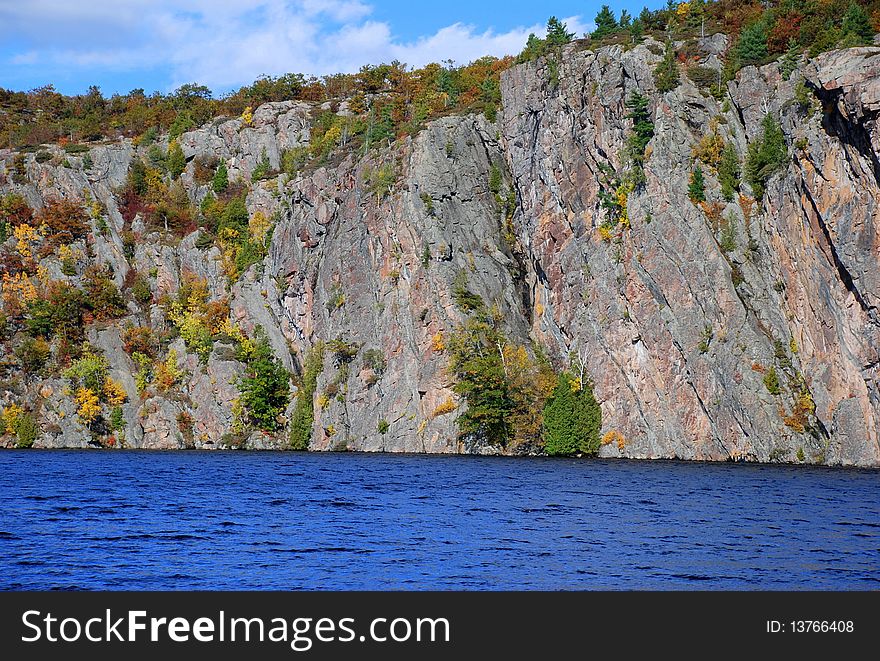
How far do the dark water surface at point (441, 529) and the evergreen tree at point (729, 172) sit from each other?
2812cm

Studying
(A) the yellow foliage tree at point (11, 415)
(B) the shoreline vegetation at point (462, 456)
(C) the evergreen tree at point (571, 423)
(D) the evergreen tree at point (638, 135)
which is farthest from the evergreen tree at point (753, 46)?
(A) the yellow foliage tree at point (11, 415)

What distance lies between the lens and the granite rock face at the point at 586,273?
72562mm

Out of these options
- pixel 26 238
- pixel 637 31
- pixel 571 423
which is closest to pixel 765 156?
pixel 637 31

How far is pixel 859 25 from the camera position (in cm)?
7762

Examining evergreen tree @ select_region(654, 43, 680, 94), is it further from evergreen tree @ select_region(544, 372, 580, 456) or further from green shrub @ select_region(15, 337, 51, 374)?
green shrub @ select_region(15, 337, 51, 374)

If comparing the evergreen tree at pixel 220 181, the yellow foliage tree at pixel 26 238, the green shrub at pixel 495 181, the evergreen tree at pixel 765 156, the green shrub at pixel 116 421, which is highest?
the evergreen tree at pixel 220 181

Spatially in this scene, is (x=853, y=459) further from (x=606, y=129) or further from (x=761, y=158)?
(x=606, y=129)

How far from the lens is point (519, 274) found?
331ft

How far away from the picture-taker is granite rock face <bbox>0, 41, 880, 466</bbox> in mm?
72562

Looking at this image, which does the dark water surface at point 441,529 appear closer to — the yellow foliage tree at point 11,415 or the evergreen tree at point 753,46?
the yellow foliage tree at point 11,415

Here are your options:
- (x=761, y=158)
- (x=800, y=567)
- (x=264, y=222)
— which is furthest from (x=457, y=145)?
(x=800, y=567)

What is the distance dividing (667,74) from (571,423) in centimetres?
3541

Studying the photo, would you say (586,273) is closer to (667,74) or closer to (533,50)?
(667,74)

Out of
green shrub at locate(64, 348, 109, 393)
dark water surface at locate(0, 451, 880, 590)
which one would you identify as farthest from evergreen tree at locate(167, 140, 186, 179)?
dark water surface at locate(0, 451, 880, 590)
